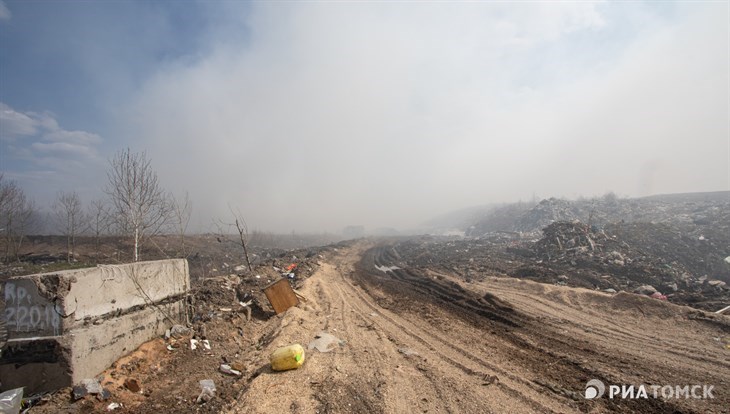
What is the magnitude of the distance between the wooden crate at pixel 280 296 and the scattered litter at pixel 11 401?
5087 mm

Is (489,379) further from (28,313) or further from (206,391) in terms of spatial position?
(28,313)

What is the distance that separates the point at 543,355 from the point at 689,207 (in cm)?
2938

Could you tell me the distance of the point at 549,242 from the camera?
18.9 meters

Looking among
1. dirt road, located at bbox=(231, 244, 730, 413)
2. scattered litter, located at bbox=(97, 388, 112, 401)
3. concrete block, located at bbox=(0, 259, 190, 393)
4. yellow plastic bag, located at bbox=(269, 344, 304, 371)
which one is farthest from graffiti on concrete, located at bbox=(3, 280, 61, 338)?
yellow plastic bag, located at bbox=(269, 344, 304, 371)

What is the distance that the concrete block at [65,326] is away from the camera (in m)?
4.34

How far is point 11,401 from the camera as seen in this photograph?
12.8 ft

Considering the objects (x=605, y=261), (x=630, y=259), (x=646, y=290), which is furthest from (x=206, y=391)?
(x=630, y=259)

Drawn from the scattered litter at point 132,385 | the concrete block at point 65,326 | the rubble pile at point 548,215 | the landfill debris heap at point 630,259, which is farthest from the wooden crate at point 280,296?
the rubble pile at point 548,215

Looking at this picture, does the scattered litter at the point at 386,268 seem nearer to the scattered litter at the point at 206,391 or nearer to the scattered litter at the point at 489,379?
the scattered litter at the point at 489,379

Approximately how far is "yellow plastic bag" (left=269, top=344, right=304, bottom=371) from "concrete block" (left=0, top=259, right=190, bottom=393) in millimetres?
2450

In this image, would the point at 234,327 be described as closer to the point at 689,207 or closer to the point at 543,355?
the point at 543,355

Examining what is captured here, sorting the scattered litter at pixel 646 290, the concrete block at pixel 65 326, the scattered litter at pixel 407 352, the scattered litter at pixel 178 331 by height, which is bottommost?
the scattered litter at pixel 646 290

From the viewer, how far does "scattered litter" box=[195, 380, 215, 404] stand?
4.67 meters

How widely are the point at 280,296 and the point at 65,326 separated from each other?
16.1 ft
